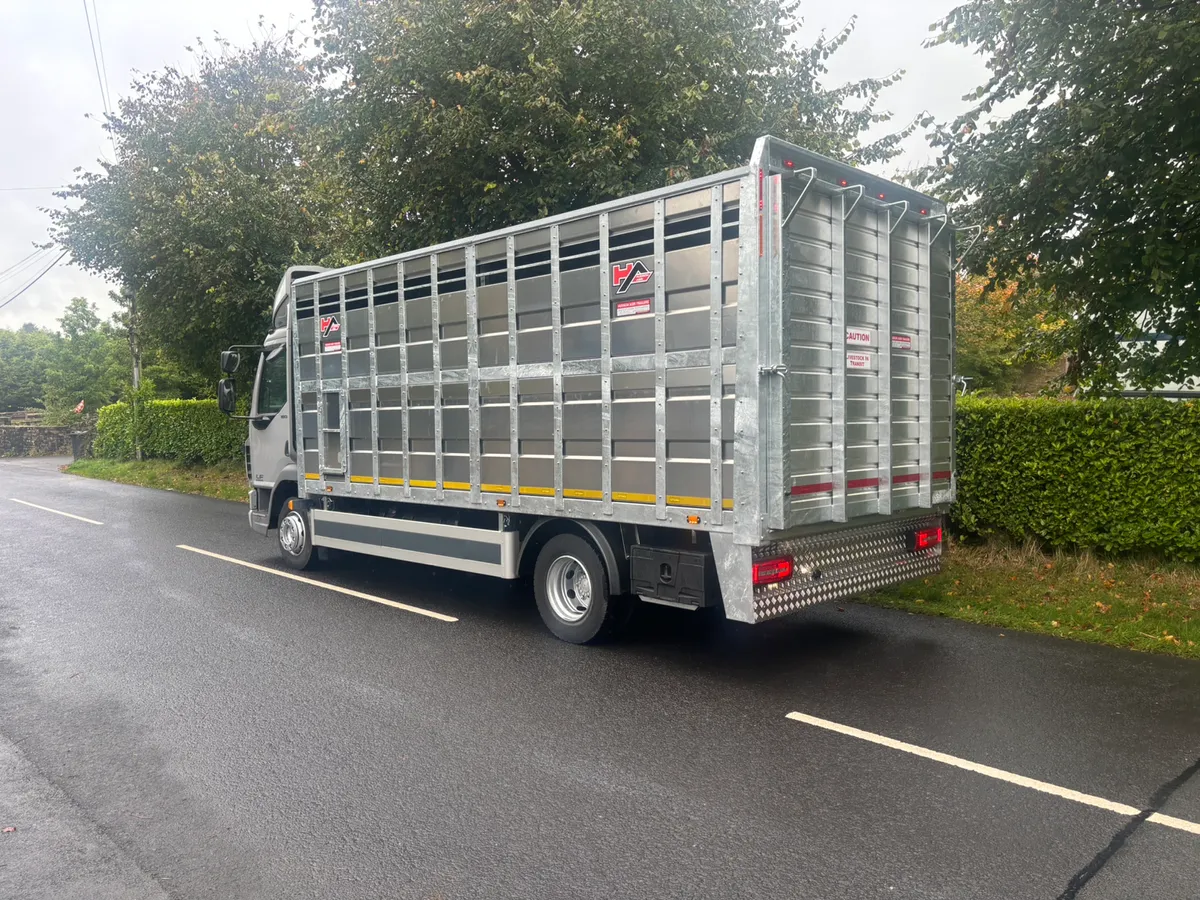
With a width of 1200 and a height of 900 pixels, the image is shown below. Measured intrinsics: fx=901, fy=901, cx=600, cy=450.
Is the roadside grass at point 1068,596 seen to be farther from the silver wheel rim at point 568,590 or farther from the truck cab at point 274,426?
the truck cab at point 274,426

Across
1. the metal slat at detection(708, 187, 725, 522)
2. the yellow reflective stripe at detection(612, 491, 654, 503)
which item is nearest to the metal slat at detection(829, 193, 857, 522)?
the metal slat at detection(708, 187, 725, 522)

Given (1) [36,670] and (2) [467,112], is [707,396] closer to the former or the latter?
(1) [36,670]

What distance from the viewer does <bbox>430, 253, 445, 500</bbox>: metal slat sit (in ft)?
24.8

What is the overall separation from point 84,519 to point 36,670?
999 centimetres

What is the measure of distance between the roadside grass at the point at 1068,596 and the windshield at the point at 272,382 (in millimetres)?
6492

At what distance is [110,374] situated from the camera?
154 ft

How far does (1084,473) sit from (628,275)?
5.19m

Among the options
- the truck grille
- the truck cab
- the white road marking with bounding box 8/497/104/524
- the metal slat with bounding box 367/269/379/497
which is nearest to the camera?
the truck grille

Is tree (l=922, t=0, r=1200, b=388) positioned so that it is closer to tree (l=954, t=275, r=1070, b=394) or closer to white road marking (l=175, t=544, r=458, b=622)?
white road marking (l=175, t=544, r=458, b=622)

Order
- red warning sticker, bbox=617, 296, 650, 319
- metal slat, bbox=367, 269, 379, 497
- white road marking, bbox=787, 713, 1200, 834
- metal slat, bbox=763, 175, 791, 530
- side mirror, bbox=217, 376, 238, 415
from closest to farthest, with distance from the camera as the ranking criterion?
white road marking, bbox=787, 713, 1200, 834
metal slat, bbox=763, 175, 791, 530
red warning sticker, bbox=617, 296, 650, 319
metal slat, bbox=367, 269, 379, 497
side mirror, bbox=217, 376, 238, 415

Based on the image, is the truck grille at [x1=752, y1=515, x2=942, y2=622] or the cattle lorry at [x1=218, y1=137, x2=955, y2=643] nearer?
the cattle lorry at [x1=218, y1=137, x2=955, y2=643]

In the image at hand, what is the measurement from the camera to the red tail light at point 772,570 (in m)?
5.47

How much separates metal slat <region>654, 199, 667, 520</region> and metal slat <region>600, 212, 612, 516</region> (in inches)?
16.8

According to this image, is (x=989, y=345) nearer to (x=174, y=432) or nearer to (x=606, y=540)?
(x=606, y=540)
